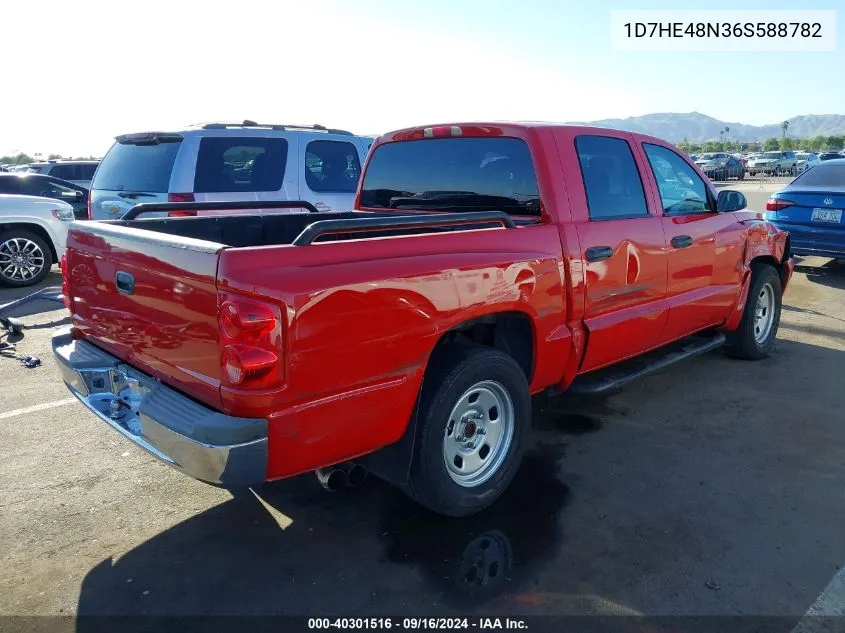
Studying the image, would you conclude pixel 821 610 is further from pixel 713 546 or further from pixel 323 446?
pixel 323 446

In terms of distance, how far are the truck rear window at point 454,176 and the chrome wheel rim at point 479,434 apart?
112cm

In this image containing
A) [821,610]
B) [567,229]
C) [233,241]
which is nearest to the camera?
[821,610]

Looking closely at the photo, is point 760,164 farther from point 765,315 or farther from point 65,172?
point 765,315

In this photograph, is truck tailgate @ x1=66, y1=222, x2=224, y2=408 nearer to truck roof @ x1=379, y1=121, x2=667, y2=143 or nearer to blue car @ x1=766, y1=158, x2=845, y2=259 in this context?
truck roof @ x1=379, y1=121, x2=667, y2=143

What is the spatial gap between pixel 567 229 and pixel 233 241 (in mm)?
2101

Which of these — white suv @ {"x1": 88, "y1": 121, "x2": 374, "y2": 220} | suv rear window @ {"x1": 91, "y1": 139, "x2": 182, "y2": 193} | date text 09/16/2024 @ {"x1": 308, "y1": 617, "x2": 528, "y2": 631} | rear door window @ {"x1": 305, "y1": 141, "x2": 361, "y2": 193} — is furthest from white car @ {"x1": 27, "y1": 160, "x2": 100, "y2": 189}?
date text 09/16/2024 @ {"x1": 308, "y1": 617, "x2": 528, "y2": 631}

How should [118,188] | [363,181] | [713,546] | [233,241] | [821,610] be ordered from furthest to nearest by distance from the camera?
[118,188] < [363,181] < [233,241] < [713,546] < [821,610]

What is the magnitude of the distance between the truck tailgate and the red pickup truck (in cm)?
1

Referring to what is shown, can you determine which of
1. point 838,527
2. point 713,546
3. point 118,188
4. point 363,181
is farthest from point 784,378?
point 118,188

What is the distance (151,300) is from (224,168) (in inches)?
181

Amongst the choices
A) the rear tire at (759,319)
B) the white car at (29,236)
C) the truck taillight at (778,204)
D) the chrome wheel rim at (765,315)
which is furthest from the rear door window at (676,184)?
the white car at (29,236)

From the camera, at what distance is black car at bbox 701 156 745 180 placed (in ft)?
141

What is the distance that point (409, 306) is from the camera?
2.84m

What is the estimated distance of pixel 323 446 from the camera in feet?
8.84
